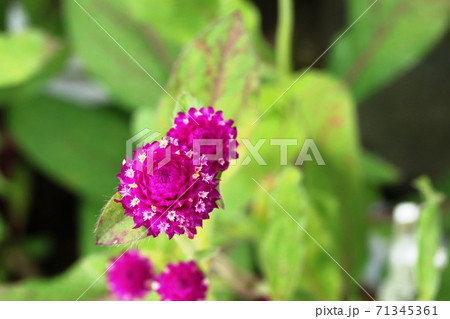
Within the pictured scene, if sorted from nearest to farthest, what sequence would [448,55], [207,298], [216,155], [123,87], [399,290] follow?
[216,155] < [207,298] < [399,290] < [123,87] < [448,55]

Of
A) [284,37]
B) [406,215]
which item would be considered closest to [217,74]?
[284,37]

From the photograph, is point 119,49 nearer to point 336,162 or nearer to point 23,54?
point 23,54

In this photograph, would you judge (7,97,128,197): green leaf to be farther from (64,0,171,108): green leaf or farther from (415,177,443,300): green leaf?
(415,177,443,300): green leaf

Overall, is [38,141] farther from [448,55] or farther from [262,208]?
[448,55]

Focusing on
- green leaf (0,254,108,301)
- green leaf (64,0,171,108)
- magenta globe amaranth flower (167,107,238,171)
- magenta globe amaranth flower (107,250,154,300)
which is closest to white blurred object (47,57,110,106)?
green leaf (64,0,171,108)

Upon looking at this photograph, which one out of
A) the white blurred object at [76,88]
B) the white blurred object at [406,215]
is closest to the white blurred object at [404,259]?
the white blurred object at [406,215]
